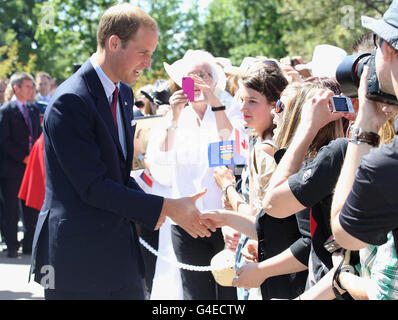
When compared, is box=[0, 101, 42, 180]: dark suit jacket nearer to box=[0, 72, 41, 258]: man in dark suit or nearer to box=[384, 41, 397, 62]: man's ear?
box=[0, 72, 41, 258]: man in dark suit

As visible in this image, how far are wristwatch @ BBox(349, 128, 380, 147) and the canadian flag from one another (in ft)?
7.84

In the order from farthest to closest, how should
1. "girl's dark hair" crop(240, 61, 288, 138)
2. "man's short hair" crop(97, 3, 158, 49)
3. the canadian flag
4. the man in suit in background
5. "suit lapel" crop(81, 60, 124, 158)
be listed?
the man in suit in background, the canadian flag, "girl's dark hair" crop(240, 61, 288, 138), "man's short hair" crop(97, 3, 158, 49), "suit lapel" crop(81, 60, 124, 158)

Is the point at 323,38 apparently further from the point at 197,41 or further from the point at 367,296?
the point at 197,41

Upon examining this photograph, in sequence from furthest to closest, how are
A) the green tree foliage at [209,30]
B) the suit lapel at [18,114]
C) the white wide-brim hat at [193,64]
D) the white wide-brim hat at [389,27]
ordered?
the green tree foliage at [209,30]
the suit lapel at [18,114]
the white wide-brim hat at [193,64]
the white wide-brim hat at [389,27]

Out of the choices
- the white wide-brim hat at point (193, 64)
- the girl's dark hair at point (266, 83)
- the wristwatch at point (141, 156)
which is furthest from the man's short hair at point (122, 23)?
the wristwatch at point (141, 156)

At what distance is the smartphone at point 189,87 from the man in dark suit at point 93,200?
176 centimetres

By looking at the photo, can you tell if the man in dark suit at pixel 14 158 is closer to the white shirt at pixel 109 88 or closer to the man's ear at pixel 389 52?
the white shirt at pixel 109 88

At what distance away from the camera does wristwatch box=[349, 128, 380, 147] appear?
6.55 feet

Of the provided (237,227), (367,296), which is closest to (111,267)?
(237,227)

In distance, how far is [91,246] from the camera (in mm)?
2803

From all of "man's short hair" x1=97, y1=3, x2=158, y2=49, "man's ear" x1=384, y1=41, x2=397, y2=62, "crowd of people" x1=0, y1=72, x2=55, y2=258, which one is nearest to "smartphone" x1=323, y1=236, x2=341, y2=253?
"man's ear" x1=384, y1=41, x2=397, y2=62

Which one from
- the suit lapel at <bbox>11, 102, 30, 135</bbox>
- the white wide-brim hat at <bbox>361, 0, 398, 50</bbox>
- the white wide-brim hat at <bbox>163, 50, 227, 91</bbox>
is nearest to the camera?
the white wide-brim hat at <bbox>361, 0, 398, 50</bbox>

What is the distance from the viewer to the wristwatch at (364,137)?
2.00 m

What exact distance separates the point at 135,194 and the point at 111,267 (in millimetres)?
385
